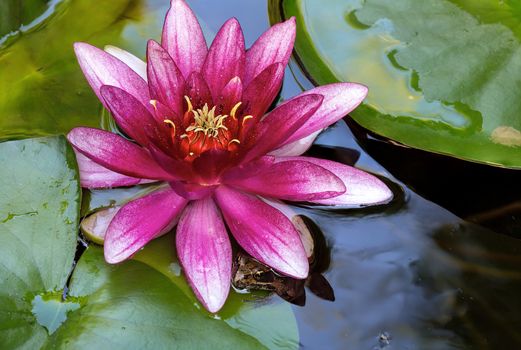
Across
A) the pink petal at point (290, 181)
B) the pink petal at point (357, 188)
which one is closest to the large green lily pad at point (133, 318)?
the pink petal at point (290, 181)

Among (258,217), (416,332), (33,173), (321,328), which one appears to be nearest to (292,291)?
(321,328)

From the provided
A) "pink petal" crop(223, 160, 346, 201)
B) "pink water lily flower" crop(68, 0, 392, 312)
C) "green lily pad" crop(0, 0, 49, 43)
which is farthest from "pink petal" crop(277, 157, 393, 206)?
"green lily pad" crop(0, 0, 49, 43)

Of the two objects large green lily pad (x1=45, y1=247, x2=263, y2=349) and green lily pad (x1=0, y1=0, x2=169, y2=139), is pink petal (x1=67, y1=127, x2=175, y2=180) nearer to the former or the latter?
large green lily pad (x1=45, y1=247, x2=263, y2=349)

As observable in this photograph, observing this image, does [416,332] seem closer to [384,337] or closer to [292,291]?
[384,337]

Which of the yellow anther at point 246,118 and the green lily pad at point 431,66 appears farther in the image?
the green lily pad at point 431,66

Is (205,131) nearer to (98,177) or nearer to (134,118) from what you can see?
(134,118)

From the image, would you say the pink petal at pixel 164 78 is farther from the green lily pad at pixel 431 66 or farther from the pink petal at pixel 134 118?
the green lily pad at pixel 431 66
